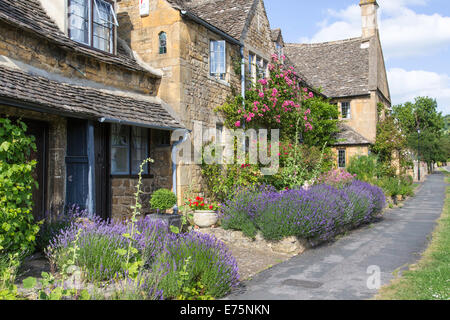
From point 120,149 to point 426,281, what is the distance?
7.04 meters

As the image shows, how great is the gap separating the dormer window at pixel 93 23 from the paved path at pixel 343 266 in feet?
21.8

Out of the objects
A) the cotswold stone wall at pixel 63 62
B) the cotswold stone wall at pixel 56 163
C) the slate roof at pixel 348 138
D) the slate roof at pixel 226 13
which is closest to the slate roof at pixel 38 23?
the cotswold stone wall at pixel 63 62

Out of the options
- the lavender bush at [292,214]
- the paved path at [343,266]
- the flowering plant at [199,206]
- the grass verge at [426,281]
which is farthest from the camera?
the flowering plant at [199,206]

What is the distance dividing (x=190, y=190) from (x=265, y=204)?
283 centimetres

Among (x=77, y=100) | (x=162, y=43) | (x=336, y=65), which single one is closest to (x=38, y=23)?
(x=77, y=100)

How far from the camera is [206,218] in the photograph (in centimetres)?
976

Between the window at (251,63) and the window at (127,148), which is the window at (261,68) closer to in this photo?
the window at (251,63)

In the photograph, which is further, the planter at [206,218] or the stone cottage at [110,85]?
the planter at [206,218]

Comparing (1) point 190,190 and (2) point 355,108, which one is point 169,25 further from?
(2) point 355,108

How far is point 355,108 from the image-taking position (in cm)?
2639

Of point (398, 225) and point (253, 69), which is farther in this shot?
point (253, 69)

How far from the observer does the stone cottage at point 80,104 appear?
6.99m

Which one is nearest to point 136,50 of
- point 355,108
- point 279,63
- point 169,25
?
point 169,25

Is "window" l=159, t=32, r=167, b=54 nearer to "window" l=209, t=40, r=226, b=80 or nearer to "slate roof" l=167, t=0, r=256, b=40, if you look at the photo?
"window" l=209, t=40, r=226, b=80
